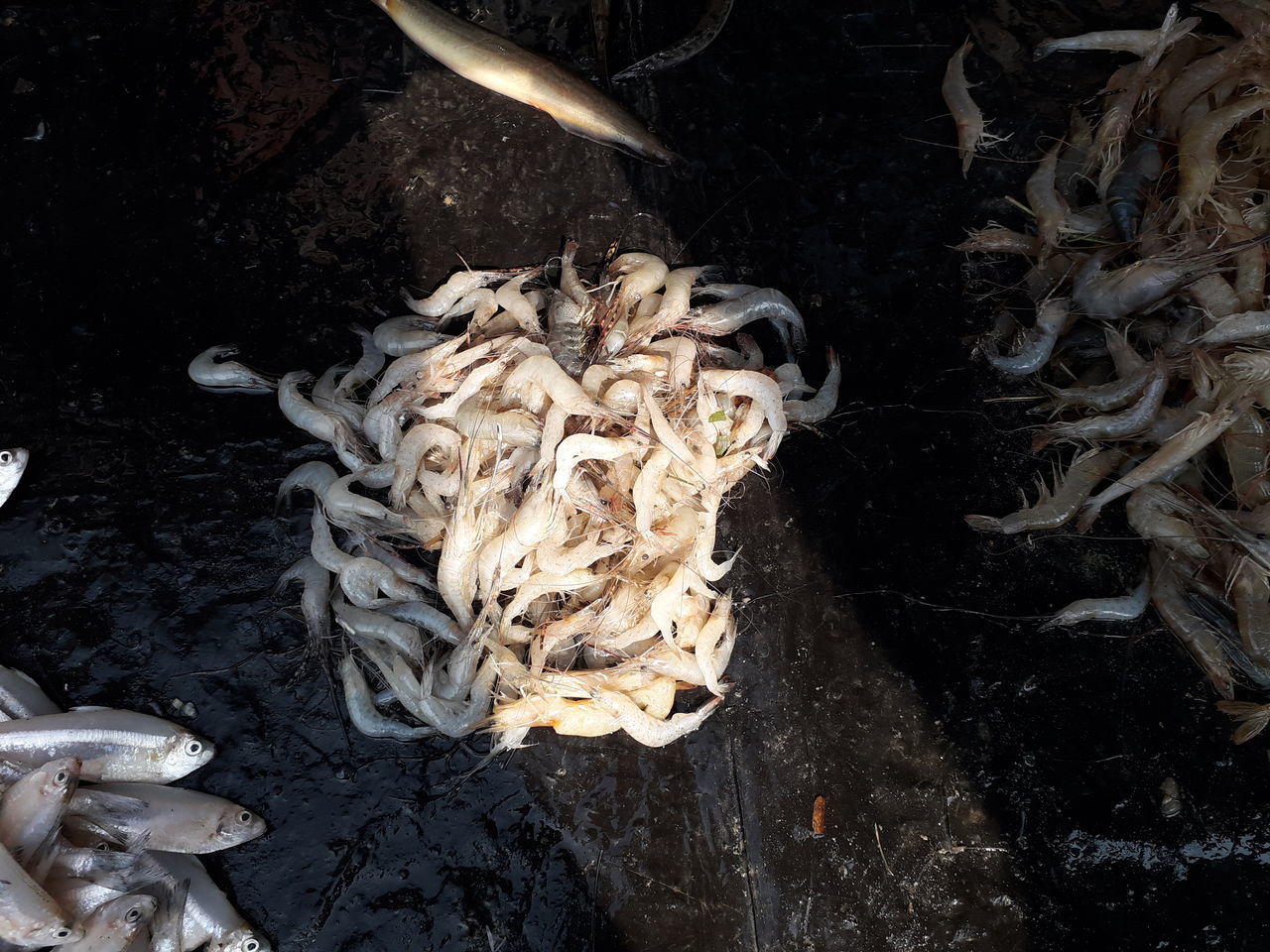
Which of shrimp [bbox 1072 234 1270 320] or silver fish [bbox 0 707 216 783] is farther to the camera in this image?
shrimp [bbox 1072 234 1270 320]

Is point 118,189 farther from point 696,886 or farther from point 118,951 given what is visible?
point 696,886

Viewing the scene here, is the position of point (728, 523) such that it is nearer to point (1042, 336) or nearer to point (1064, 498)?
point (1064, 498)

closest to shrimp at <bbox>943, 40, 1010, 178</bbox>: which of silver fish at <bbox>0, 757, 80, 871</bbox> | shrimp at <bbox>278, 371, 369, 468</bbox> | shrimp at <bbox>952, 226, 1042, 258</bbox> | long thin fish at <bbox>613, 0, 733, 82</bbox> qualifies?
shrimp at <bbox>952, 226, 1042, 258</bbox>

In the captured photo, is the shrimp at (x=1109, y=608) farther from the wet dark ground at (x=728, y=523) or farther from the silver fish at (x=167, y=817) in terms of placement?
the silver fish at (x=167, y=817)

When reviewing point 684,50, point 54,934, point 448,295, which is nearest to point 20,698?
point 54,934

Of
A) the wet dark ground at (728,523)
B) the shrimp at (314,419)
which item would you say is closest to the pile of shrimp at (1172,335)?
the wet dark ground at (728,523)

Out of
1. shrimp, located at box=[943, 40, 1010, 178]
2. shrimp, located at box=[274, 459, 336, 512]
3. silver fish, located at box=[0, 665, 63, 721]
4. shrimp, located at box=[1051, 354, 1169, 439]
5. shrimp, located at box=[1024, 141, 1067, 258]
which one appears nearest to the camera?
silver fish, located at box=[0, 665, 63, 721]

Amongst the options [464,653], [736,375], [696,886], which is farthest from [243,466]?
[696,886]

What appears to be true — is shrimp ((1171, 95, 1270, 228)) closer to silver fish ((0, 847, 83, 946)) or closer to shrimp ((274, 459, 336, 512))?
shrimp ((274, 459, 336, 512))
